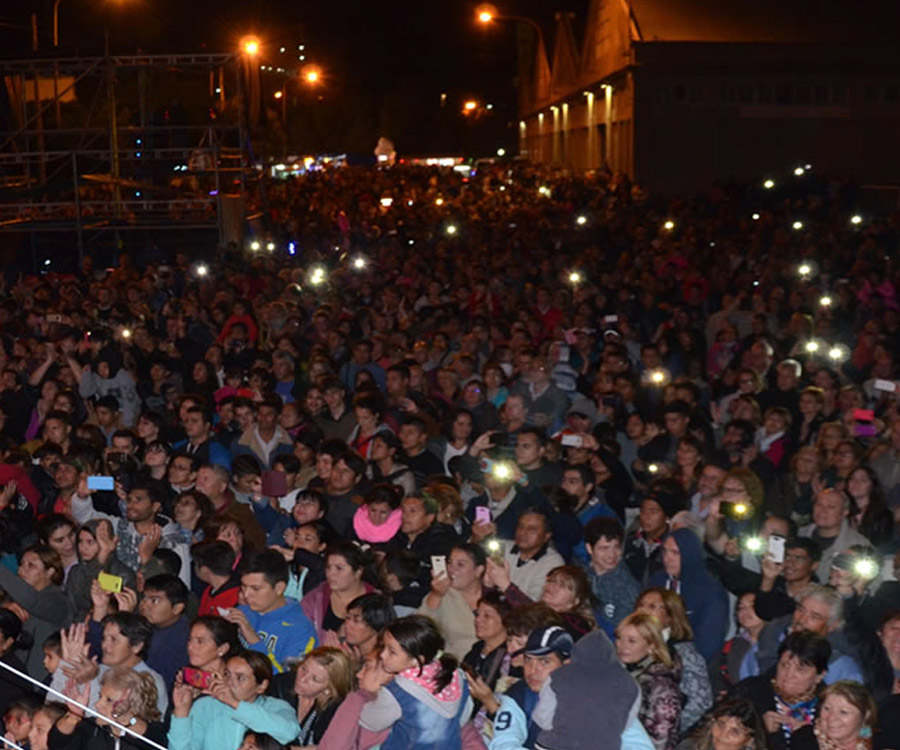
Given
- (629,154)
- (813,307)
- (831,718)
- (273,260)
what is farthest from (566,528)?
(629,154)

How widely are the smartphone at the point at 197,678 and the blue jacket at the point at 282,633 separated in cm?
72

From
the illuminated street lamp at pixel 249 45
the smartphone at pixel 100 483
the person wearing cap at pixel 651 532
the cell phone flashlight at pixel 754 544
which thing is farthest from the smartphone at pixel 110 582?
the illuminated street lamp at pixel 249 45

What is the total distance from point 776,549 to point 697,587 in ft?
1.80

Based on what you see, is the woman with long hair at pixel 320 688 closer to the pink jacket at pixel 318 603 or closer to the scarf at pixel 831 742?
the pink jacket at pixel 318 603

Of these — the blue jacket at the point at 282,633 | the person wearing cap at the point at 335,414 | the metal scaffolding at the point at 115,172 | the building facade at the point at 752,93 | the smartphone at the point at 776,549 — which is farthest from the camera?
the building facade at the point at 752,93

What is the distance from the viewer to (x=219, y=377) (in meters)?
12.3

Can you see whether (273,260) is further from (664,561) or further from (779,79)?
(779,79)

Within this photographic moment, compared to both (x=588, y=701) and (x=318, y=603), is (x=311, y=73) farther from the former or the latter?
(x=588, y=701)

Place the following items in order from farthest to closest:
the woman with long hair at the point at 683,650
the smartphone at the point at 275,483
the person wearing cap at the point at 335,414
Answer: the person wearing cap at the point at 335,414 < the smartphone at the point at 275,483 < the woman with long hair at the point at 683,650

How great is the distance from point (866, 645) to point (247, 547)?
321 cm

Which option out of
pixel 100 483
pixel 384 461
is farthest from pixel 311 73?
pixel 100 483

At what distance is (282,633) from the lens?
6289 millimetres

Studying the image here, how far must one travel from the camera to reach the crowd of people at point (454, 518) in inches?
210

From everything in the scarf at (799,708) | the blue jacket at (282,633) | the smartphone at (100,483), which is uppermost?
the smartphone at (100,483)
